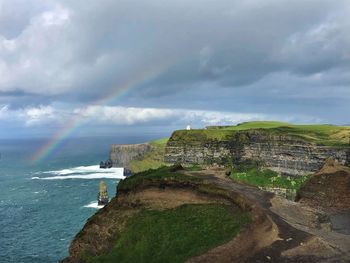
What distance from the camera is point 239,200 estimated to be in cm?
3547

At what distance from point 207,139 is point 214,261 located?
8039 centimetres

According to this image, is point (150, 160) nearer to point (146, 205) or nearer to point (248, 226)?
point (146, 205)

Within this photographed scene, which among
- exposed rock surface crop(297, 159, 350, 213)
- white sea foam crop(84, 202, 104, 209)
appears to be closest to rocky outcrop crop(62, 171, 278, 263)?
exposed rock surface crop(297, 159, 350, 213)

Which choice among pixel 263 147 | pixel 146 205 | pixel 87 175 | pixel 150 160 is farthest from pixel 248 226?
pixel 87 175

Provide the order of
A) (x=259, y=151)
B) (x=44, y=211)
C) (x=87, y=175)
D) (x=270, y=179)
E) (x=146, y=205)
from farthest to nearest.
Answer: (x=87, y=175) → (x=44, y=211) → (x=259, y=151) → (x=270, y=179) → (x=146, y=205)

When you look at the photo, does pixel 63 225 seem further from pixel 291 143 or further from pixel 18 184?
pixel 18 184

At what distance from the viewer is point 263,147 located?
99.9 m

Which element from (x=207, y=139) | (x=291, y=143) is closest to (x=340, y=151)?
(x=291, y=143)

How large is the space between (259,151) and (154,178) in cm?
6151

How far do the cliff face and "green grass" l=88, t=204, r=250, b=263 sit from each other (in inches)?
2084

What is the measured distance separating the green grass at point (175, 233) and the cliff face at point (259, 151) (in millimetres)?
52926

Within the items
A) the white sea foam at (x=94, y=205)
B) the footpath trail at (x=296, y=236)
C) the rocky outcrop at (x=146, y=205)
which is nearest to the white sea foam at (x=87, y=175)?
the white sea foam at (x=94, y=205)

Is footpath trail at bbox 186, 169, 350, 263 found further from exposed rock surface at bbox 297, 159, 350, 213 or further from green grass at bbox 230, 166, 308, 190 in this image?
green grass at bbox 230, 166, 308, 190

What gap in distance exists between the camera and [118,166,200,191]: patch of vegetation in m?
41.3
